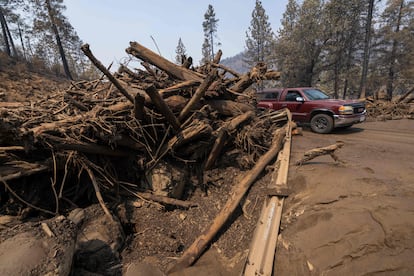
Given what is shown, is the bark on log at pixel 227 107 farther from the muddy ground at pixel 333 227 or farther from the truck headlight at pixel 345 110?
the truck headlight at pixel 345 110

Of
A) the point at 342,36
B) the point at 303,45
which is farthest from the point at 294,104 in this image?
the point at 342,36

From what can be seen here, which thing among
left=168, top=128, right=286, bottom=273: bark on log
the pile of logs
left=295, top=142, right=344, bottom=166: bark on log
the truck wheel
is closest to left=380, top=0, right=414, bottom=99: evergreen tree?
the truck wheel

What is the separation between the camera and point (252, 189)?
443 cm

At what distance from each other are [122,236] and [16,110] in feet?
9.12

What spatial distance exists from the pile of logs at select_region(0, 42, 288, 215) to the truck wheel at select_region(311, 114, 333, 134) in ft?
13.6

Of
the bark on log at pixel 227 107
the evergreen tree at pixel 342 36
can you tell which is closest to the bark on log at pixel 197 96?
the bark on log at pixel 227 107

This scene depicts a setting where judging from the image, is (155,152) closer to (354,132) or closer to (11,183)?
(11,183)

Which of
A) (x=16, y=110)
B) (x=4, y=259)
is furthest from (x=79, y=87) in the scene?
(x=4, y=259)

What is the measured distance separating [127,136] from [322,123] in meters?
7.87

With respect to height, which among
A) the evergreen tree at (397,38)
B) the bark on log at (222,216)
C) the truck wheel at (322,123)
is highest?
the evergreen tree at (397,38)

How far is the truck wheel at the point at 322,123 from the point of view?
8.54 metres

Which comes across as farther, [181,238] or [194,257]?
[181,238]

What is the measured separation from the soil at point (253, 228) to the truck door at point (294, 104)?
4.33 meters

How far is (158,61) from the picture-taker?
16.7 feet
